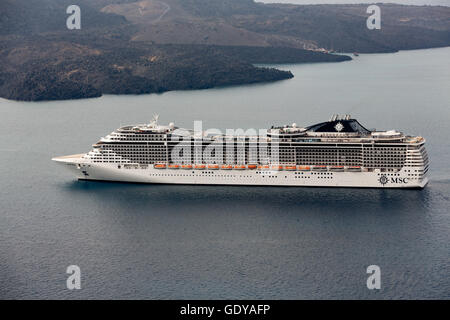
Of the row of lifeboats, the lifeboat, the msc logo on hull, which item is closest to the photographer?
the msc logo on hull

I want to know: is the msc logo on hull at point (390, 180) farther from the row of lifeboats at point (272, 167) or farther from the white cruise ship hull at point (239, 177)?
the row of lifeboats at point (272, 167)

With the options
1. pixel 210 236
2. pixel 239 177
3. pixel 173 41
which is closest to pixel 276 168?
pixel 239 177

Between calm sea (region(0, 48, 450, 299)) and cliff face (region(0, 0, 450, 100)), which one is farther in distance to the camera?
cliff face (region(0, 0, 450, 100))

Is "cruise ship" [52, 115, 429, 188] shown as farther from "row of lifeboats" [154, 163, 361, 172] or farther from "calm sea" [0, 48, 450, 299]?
"calm sea" [0, 48, 450, 299]

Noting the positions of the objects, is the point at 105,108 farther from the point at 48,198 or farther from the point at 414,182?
the point at 414,182

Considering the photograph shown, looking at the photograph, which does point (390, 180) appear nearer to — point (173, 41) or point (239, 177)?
point (239, 177)

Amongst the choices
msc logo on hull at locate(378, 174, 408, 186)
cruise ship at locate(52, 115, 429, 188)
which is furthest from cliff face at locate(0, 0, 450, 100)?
msc logo on hull at locate(378, 174, 408, 186)

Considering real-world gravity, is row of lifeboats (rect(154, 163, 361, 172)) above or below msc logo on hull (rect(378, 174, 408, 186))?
above
